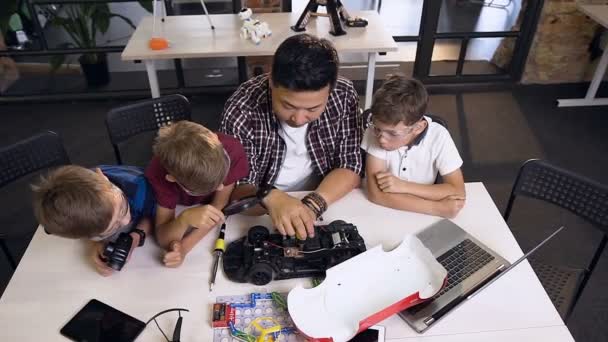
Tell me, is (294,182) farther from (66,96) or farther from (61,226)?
(66,96)

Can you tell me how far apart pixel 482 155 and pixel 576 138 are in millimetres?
673

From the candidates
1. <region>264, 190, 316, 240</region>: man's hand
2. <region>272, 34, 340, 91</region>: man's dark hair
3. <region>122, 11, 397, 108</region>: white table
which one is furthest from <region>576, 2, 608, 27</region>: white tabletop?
<region>264, 190, 316, 240</region>: man's hand

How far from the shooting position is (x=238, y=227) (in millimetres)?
1229

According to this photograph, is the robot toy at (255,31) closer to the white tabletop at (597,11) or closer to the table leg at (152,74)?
the table leg at (152,74)

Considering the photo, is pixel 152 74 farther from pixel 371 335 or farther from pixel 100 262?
pixel 371 335

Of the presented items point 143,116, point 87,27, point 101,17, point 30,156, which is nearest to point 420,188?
point 143,116

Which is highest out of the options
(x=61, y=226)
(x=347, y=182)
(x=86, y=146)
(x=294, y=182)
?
(x=61, y=226)

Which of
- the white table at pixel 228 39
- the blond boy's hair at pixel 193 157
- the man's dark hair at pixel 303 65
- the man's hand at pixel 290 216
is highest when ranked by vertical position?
the man's dark hair at pixel 303 65

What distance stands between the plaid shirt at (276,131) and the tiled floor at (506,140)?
1141 millimetres

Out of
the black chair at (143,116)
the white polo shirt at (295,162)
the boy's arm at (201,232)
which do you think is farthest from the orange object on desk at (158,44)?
the boy's arm at (201,232)

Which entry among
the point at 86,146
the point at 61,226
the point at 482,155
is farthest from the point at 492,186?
the point at 86,146

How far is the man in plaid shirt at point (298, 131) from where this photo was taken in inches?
44.9

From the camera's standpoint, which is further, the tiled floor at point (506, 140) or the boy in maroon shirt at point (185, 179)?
the tiled floor at point (506, 140)

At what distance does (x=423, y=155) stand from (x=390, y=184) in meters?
0.21
